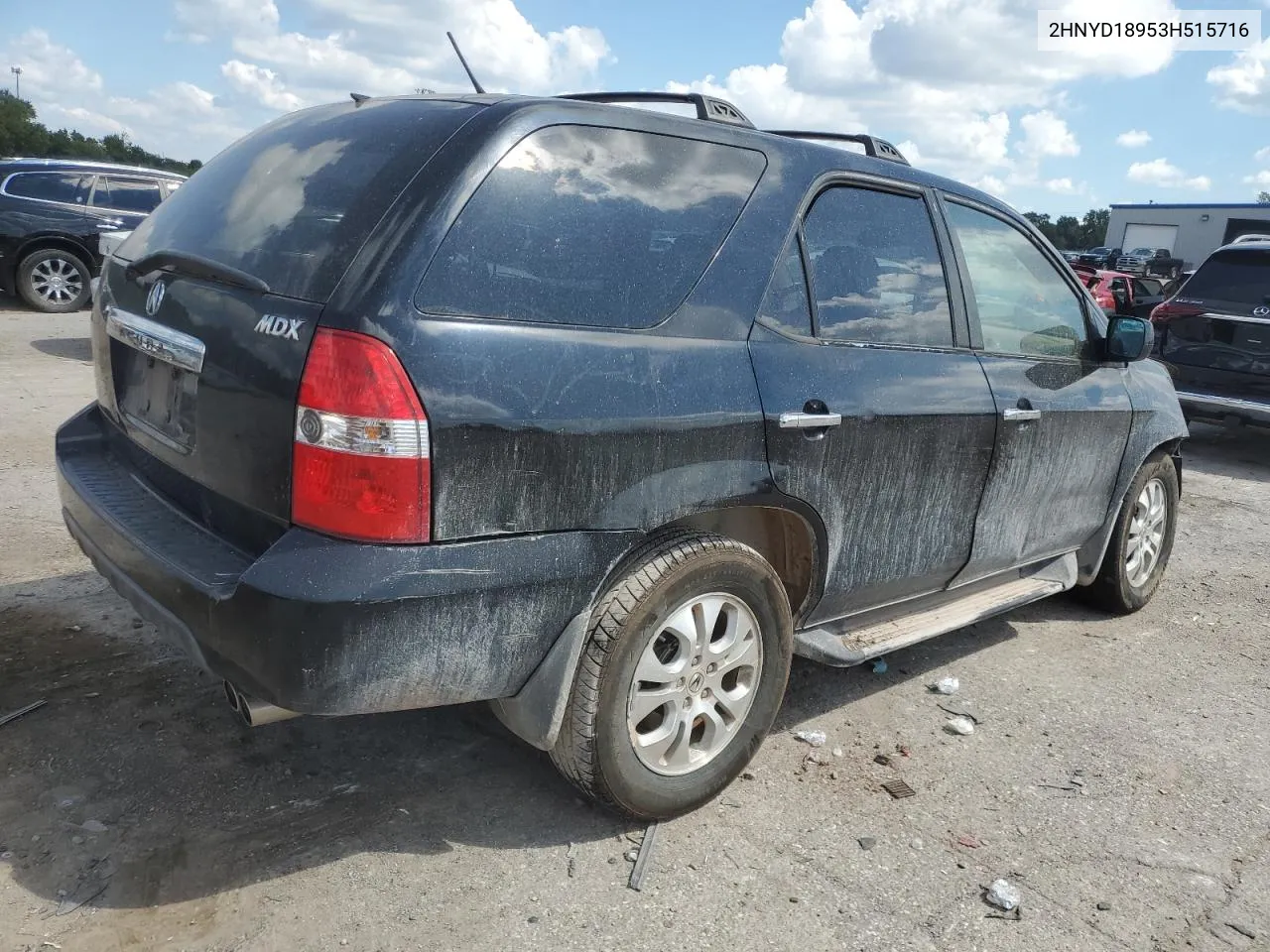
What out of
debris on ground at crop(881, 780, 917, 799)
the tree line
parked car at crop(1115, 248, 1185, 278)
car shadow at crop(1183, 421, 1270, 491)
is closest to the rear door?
debris on ground at crop(881, 780, 917, 799)

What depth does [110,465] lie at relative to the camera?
307 centimetres

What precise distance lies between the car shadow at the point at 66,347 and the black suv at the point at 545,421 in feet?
24.5

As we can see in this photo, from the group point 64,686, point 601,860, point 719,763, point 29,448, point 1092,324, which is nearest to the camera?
point 601,860

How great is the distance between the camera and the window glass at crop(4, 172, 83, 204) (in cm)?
1199

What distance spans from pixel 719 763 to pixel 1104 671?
7.10ft

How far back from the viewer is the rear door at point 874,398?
2.93 metres

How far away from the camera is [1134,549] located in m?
4.85

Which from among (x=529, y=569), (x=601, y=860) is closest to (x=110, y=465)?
(x=529, y=569)

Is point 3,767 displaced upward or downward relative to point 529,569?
downward

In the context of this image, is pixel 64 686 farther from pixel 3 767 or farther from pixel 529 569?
pixel 529 569

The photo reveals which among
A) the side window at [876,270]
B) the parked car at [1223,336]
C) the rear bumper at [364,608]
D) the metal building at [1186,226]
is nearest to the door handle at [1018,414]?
the side window at [876,270]

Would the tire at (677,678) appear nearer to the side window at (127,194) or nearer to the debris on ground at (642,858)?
the debris on ground at (642,858)

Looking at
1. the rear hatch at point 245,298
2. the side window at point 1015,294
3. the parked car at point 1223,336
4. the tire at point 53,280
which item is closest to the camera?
the rear hatch at point 245,298

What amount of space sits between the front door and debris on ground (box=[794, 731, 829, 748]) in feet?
2.70
